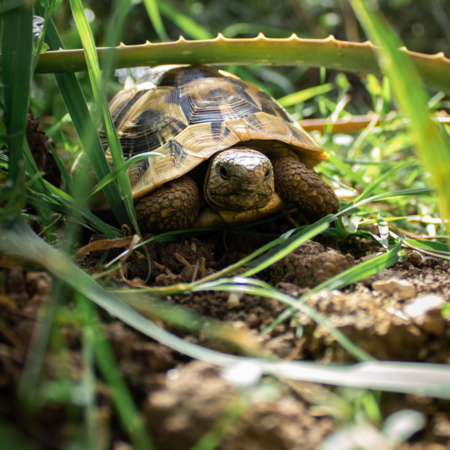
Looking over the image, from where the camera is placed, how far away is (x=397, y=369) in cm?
66

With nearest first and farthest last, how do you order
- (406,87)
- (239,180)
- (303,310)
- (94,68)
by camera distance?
(406,87)
(303,310)
(94,68)
(239,180)

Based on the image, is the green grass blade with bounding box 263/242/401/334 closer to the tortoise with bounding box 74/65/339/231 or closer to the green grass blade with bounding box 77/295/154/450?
the green grass blade with bounding box 77/295/154/450

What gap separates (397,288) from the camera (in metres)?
1.03

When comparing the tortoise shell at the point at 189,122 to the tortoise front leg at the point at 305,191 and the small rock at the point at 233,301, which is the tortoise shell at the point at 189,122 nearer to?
the tortoise front leg at the point at 305,191

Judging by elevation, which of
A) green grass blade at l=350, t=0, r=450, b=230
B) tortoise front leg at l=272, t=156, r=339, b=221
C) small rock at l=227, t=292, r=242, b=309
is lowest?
tortoise front leg at l=272, t=156, r=339, b=221

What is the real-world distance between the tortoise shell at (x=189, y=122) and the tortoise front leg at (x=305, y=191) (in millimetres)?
169

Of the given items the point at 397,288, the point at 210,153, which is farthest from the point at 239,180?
the point at 397,288

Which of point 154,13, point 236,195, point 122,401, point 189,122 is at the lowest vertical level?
point 236,195

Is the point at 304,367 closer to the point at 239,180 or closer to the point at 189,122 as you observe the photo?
the point at 239,180

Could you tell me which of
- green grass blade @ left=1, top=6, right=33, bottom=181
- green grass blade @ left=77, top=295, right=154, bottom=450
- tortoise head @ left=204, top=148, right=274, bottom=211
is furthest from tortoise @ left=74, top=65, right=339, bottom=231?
green grass blade @ left=77, top=295, right=154, bottom=450

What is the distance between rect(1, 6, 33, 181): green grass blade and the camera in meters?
1.02

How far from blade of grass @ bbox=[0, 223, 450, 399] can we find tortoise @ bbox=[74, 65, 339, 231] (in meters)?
0.73

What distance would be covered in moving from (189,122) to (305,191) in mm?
625

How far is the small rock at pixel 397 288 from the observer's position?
1011 millimetres
